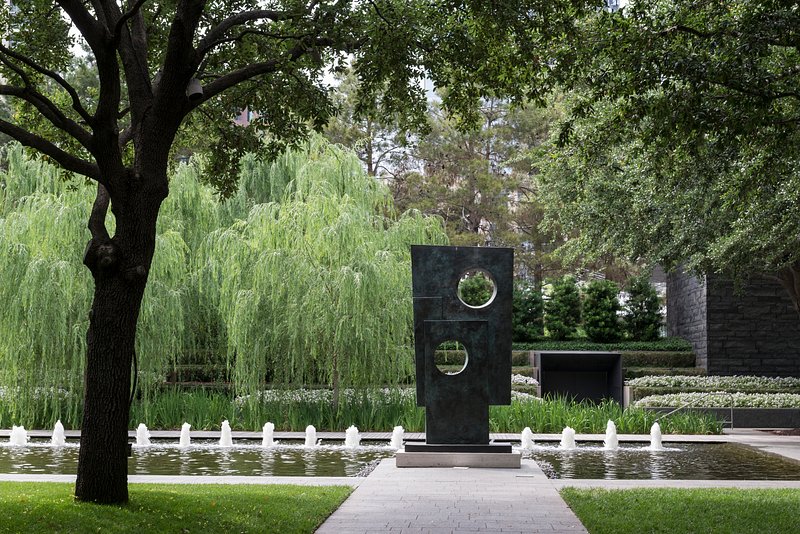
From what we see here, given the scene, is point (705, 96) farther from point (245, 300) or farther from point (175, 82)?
point (245, 300)

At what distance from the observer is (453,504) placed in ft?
29.8

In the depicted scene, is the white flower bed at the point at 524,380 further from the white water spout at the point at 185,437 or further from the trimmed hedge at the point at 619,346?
the white water spout at the point at 185,437

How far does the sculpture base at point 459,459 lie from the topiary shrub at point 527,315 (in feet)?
Answer: 51.4

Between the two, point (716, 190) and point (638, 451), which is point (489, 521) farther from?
point (716, 190)

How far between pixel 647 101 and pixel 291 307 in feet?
30.0

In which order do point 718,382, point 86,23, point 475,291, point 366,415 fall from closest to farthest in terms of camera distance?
point 86,23, point 366,415, point 718,382, point 475,291

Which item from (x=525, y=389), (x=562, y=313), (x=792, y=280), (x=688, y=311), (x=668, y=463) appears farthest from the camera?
(x=562, y=313)

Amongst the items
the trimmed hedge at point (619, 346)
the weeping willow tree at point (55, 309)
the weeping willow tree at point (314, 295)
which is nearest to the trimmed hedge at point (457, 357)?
the trimmed hedge at point (619, 346)

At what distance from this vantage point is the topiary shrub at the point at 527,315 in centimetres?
2841

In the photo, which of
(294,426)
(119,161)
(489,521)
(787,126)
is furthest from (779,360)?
(119,161)

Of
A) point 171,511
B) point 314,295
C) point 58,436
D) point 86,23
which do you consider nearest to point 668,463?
point 314,295

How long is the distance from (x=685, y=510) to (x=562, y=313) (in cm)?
2066

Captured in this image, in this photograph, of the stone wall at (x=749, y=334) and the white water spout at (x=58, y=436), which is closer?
the white water spout at (x=58, y=436)

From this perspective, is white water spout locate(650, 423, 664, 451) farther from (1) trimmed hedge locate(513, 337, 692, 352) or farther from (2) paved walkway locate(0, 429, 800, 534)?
(1) trimmed hedge locate(513, 337, 692, 352)
